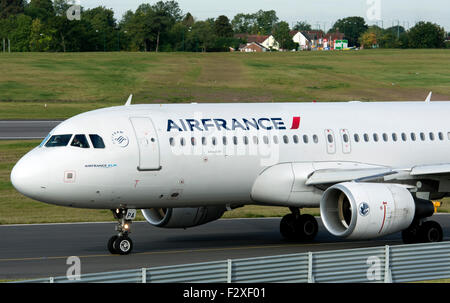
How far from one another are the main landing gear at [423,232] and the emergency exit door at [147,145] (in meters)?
8.87

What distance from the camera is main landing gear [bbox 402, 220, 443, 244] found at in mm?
28969

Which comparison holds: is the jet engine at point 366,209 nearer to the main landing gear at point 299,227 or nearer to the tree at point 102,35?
the main landing gear at point 299,227

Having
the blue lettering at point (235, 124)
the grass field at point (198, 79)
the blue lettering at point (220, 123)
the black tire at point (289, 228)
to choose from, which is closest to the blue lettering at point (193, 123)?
the blue lettering at point (220, 123)

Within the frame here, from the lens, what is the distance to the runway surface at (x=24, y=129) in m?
65.9

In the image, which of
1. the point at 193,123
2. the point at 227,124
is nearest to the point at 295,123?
the point at 227,124

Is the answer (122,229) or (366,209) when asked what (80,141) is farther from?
(366,209)

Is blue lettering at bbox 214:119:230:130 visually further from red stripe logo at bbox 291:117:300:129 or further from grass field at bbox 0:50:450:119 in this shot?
grass field at bbox 0:50:450:119

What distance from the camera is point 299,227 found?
104 ft

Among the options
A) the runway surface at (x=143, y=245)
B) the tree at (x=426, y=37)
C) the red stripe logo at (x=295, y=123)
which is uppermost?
the tree at (x=426, y=37)

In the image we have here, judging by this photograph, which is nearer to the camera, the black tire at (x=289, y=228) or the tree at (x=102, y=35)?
the black tire at (x=289, y=228)

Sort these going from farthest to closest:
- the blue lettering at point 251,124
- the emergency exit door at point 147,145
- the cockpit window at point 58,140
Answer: the blue lettering at point 251,124 → the emergency exit door at point 147,145 → the cockpit window at point 58,140

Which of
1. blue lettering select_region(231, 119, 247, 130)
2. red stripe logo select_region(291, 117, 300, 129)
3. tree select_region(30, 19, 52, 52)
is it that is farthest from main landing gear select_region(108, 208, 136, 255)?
tree select_region(30, 19, 52, 52)

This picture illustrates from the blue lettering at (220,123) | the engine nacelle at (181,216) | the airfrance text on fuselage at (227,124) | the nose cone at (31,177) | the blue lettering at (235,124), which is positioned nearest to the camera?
the nose cone at (31,177)

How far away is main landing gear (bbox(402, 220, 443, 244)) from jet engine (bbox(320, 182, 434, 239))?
141cm
